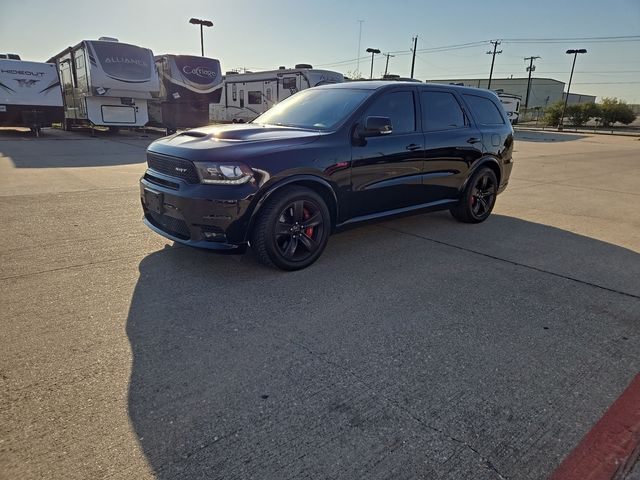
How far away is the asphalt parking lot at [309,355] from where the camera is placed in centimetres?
209

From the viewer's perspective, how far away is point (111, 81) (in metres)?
15.8

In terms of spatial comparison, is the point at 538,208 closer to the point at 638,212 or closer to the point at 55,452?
the point at 638,212

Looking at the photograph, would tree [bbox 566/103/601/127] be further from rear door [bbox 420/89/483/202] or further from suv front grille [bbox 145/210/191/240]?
suv front grille [bbox 145/210/191/240]

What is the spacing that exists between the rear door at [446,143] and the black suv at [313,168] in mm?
14

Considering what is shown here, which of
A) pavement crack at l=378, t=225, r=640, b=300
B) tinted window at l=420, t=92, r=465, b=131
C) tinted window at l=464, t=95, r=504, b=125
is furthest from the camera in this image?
tinted window at l=464, t=95, r=504, b=125

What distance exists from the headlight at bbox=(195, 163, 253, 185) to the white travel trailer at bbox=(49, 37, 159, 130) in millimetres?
14404

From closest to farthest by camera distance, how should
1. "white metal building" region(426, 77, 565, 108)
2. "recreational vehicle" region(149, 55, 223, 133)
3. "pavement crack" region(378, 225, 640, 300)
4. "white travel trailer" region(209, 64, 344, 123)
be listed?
"pavement crack" region(378, 225, 640, 300) → "recreational vehicle" region(149, 55, 223, 133) → "white travel trailer" region(209, 64, 344, 123) → "white metal building" region(426, 77, 565, 108)

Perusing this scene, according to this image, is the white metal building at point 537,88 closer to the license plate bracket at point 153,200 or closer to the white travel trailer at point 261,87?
the white travel trailer at point 261,87

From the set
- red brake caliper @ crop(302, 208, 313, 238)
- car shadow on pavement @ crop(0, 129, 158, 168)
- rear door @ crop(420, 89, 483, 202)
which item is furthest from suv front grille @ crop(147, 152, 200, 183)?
car shadow on pavement @ crop(0, 129, 158, 168)

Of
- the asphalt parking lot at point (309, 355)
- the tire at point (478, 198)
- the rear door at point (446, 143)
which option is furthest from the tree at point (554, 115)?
the asphalt parking lot at point (309, 355)

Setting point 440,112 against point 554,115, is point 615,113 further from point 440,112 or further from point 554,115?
point 440,112

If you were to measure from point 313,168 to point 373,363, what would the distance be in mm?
2014

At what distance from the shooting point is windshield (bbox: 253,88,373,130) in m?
4.63

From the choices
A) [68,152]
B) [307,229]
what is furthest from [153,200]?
[68,152]
